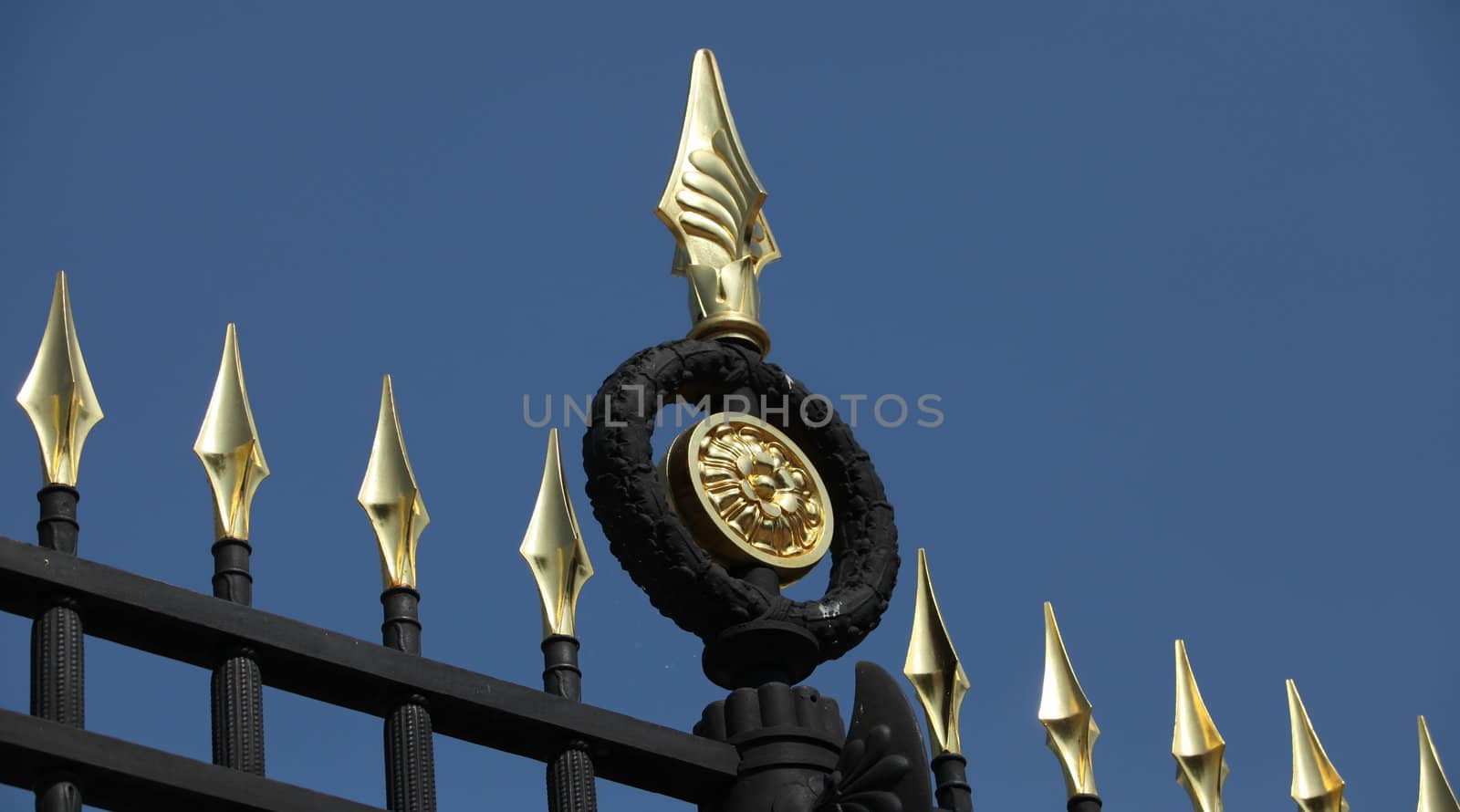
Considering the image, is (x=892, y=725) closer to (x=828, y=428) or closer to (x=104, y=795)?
(x=828, y=428)

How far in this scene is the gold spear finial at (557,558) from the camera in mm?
7883

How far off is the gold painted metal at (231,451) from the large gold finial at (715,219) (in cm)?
197

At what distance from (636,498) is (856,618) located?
87cm

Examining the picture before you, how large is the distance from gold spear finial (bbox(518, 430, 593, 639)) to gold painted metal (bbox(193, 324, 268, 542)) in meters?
0.92

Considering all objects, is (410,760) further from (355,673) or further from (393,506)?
(393,506)

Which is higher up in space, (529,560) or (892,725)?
(529,560)

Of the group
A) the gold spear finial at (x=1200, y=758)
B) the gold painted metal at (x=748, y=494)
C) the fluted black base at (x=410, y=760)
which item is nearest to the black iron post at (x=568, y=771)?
the fluted black base at (x=410, y=760)

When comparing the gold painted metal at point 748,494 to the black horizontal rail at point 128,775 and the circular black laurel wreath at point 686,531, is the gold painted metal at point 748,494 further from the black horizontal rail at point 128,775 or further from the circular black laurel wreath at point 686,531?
the black horizontal rail at point 128,775

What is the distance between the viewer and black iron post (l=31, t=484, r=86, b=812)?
6.48 m

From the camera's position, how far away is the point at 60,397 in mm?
7234

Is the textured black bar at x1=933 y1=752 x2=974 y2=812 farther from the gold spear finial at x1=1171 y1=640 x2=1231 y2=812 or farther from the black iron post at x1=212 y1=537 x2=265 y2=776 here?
the black iron post at x1=212 y1=537 x2=265 y2=776

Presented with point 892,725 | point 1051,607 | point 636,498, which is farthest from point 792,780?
point 1051,607

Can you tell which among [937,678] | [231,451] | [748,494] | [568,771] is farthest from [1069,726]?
[231,451]

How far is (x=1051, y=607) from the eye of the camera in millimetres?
9164
